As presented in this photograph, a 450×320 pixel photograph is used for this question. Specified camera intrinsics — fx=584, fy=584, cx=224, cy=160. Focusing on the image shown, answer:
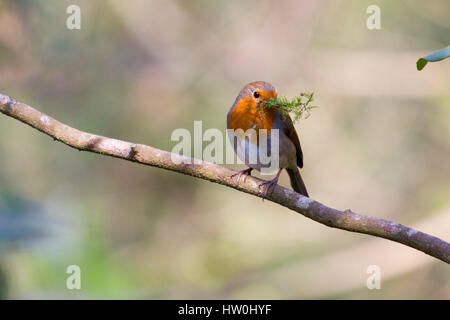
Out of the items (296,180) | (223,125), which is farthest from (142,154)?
(223,125)

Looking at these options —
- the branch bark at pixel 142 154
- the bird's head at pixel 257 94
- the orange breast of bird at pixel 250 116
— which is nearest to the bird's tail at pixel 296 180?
the orange breast of bird at pixel 250 116

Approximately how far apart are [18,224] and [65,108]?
4.15m

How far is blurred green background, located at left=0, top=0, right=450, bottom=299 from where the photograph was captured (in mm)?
7191

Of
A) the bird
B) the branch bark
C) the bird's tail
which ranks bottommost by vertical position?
the branch bark

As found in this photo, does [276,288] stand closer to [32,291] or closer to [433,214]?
[433,214]

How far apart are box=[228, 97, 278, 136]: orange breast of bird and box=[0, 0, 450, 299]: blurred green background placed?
3012 mm

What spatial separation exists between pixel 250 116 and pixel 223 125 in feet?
10.6

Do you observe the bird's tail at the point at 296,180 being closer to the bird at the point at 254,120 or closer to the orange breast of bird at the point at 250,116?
the bird at the point at 254,120

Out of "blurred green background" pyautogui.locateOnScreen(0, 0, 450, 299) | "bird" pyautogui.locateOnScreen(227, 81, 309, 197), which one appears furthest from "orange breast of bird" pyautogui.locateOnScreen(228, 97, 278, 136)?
"blurred green background" pyautogui.locateOnScreen(0, 0, 450, 299)

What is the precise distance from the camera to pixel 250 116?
4145 millimetres

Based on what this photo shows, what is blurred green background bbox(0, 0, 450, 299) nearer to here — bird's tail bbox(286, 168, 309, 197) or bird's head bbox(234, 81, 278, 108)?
bird's tail bbox(286, 168, 309, 197)

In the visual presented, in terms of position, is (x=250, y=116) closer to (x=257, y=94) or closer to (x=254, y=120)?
(x=254, y=120)

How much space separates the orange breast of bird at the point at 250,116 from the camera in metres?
4.11

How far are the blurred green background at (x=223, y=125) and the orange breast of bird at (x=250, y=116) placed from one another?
3.01 meters
